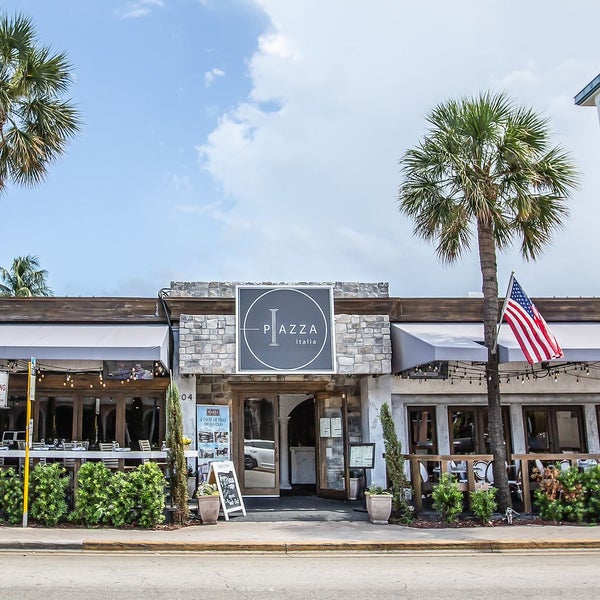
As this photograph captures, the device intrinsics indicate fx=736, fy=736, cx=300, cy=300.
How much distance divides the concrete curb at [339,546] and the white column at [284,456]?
8330mm

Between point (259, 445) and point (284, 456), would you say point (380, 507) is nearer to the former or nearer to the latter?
point (259, 445)

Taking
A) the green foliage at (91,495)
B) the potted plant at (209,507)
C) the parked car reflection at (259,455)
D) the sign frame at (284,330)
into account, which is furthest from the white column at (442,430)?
the green foliage at (91,495)

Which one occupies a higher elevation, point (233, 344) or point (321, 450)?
point (233, 344)

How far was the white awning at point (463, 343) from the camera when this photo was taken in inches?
563

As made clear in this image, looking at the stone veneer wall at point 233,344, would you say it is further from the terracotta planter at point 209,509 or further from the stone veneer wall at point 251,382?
the terracotta planter at point 209,509

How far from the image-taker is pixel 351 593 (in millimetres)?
7738

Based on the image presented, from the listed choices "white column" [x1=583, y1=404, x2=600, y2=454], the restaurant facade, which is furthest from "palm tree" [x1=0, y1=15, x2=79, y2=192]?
"white column" [x1=583, y1=404, x2=600, y2=454]

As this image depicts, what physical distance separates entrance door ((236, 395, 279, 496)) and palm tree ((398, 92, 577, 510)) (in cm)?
622

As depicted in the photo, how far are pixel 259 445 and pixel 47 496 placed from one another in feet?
21.7

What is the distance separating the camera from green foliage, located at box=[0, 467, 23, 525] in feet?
41.5

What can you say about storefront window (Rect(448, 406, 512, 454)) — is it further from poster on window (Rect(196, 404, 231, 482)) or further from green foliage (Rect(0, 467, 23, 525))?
green foliage (Rect(0, 467, 23, 525))

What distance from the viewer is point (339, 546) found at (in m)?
11.2

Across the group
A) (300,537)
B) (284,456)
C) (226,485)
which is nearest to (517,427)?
(284,456)

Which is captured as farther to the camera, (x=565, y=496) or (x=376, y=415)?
(x=376, y=415)
